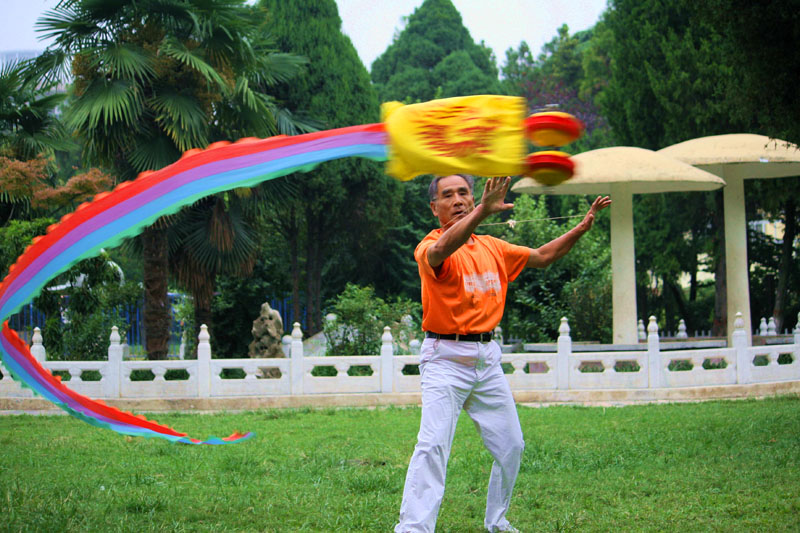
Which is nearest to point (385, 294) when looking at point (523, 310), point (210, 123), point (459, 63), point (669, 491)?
point (523, 310)

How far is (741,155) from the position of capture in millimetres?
13484

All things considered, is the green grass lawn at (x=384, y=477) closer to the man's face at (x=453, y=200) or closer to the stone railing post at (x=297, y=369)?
the man's face at (x=453, y=200)

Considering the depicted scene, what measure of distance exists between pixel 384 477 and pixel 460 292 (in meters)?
2.50

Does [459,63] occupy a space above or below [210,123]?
above

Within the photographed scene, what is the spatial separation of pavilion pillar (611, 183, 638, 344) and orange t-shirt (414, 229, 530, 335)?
10.0 metres

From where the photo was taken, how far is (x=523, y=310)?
57.6 feet

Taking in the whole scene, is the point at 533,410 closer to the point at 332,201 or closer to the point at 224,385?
the point at 224,385

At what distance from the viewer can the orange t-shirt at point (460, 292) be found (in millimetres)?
4445

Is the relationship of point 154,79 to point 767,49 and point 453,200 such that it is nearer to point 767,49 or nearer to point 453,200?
point 767,49

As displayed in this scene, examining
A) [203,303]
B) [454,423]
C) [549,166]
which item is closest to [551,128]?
[549,166]

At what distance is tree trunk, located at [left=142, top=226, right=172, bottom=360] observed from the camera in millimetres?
13578

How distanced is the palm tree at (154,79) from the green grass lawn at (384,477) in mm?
4538

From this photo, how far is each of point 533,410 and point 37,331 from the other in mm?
7813

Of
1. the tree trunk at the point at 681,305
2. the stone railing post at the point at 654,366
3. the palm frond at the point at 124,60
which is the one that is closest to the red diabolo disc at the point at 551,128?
the stone railing post at the point at 654,366
